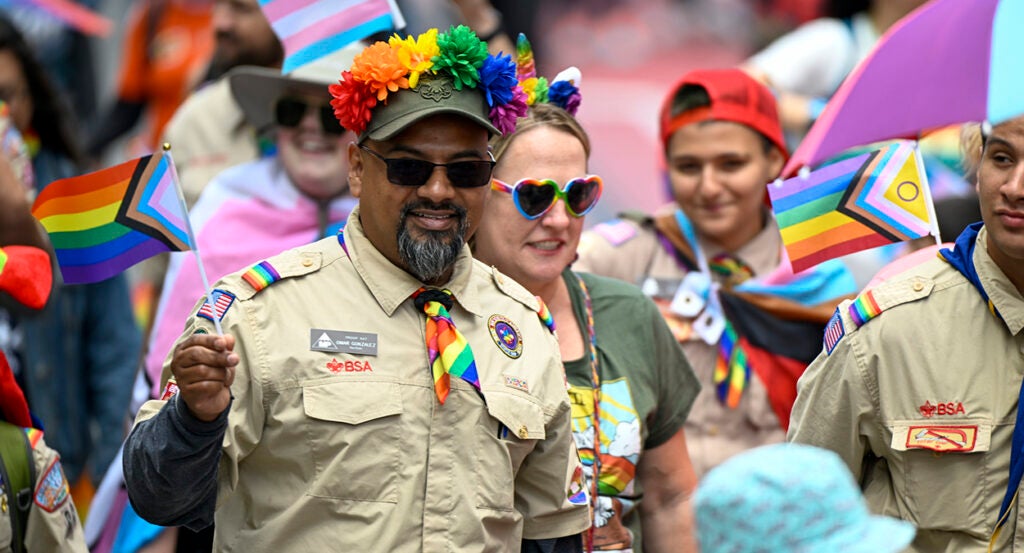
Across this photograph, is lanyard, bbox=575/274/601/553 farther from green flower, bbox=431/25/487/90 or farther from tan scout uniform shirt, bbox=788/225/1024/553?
green flower, bbox=431/25/487/90

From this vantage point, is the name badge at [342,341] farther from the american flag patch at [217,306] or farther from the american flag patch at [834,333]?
the american flag patch at [834,333]

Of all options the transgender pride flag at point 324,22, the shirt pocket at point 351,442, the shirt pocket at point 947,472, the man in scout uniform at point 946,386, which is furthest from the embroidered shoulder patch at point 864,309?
the transgender pride flag at point 324,22

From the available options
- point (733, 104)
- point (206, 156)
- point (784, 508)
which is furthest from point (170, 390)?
point (206, 156)

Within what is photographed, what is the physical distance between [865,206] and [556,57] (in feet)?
23.3

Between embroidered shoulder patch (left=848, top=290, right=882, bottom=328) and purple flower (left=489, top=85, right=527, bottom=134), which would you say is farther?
embroidered shoulder patch (left=848, top=290, right=882, bottom=328)

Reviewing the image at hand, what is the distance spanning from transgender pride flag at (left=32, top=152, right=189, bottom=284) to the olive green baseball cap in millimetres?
544

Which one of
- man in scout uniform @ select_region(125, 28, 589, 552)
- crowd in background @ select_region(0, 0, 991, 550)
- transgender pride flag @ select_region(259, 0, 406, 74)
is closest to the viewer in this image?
man in scout uniform @ select_region(125, 28, 589, 552)

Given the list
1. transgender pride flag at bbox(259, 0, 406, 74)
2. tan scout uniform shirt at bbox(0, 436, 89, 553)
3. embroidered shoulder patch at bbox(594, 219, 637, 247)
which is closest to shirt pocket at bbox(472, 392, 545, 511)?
tan scout uniform shirt at bbox(0, 436, 89, 553)

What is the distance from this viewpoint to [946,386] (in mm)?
4438

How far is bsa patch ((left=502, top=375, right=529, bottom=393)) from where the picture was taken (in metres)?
4.21

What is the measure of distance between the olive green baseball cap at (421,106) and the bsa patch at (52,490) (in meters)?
1.31

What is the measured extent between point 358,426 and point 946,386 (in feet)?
5.29

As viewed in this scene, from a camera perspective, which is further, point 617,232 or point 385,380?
point 617,232

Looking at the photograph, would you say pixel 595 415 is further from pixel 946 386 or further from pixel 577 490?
pixel 946 386
